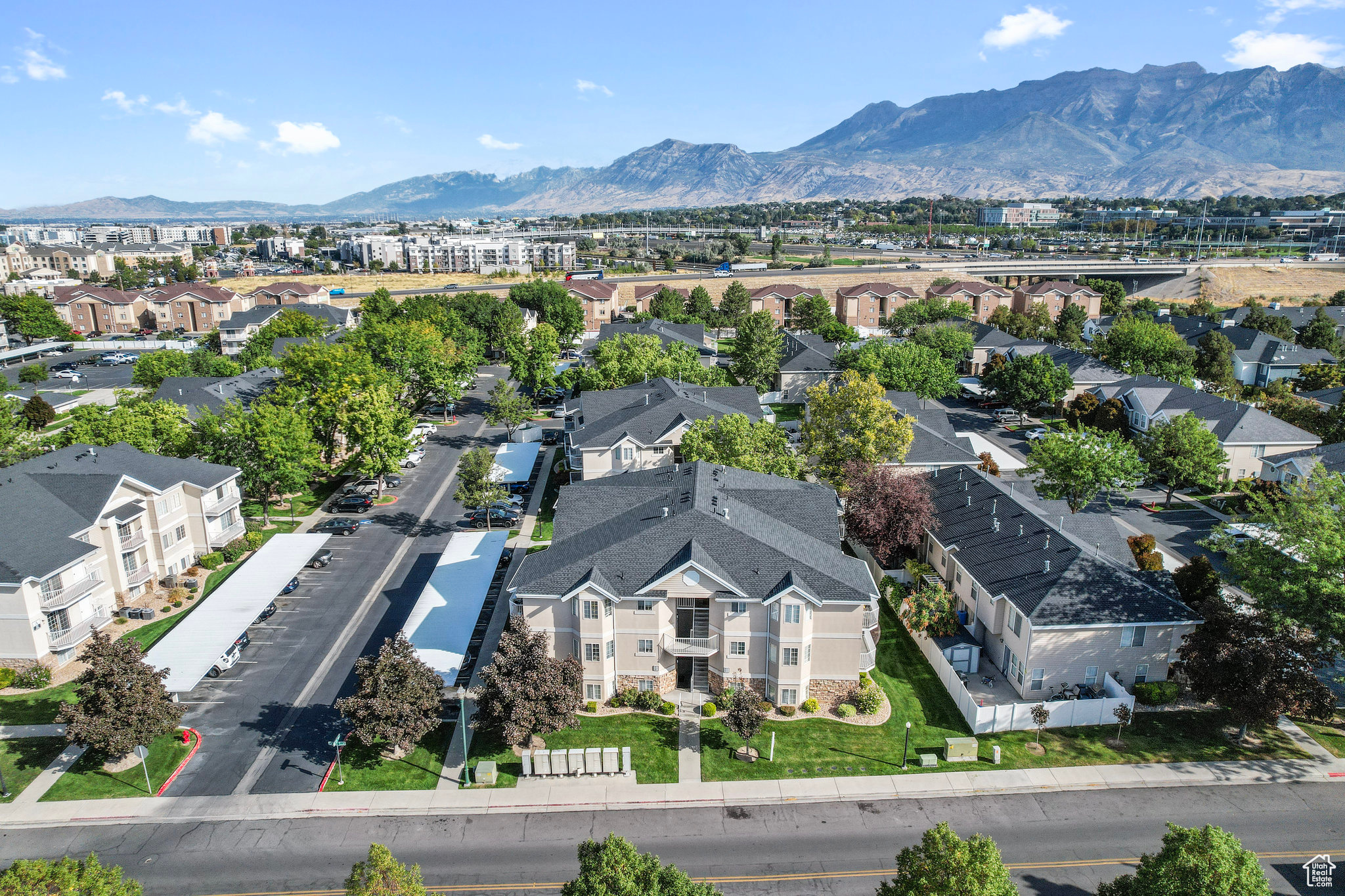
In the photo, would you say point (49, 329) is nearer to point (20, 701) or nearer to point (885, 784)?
point (20, 701)

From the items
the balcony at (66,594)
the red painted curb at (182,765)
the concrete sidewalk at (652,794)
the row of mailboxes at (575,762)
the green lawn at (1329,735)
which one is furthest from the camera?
the balcony at (66,594)

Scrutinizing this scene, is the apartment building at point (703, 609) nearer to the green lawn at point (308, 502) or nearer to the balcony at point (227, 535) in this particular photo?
the balcony at point (227, 535)

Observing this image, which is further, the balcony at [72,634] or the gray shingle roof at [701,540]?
the balcony at [72,634]

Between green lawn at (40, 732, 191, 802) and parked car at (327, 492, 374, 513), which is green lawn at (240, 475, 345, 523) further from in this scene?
green lawn at (40, 732, 191, 802)

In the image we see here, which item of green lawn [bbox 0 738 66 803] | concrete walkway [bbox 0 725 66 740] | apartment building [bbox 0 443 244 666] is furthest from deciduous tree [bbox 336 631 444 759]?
apartment building [bbox 0 443 244 666]

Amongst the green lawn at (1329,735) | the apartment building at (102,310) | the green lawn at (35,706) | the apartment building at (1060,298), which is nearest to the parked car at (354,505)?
the green lawn at (35,706)

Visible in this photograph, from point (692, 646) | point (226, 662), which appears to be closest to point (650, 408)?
point (692, 646)
